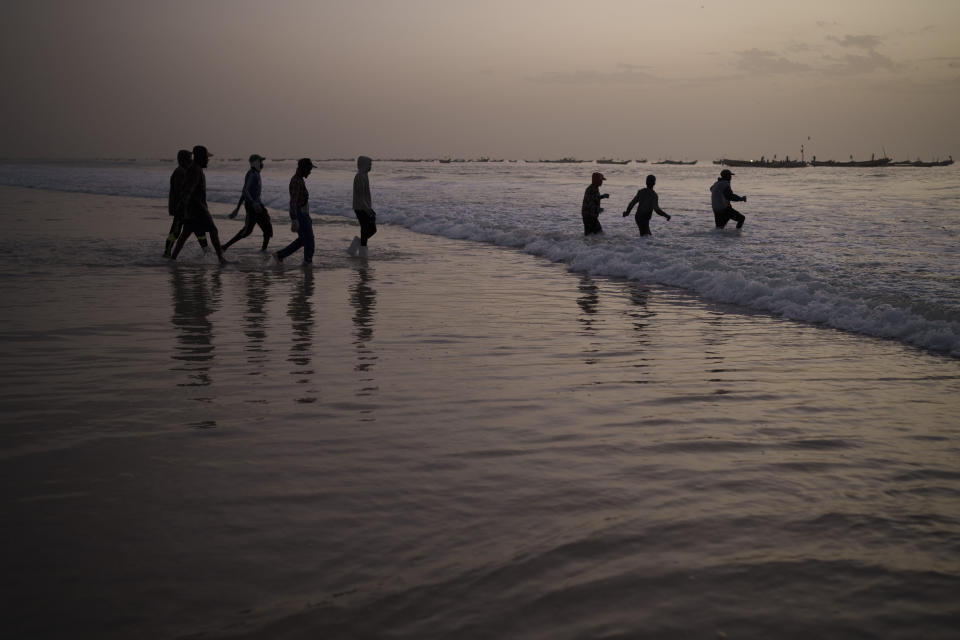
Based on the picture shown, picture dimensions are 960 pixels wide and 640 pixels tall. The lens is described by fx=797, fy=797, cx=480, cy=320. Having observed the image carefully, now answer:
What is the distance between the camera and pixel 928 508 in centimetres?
365

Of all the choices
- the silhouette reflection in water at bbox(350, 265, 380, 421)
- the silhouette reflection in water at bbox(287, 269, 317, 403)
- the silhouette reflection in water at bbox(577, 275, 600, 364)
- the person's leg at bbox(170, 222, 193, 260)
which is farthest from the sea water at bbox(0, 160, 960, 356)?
the person's leg at bbox(170, 222, 193, 260)

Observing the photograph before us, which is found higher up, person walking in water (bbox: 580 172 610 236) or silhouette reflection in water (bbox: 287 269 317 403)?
person walking in water (bbox: 580 172 610 236)

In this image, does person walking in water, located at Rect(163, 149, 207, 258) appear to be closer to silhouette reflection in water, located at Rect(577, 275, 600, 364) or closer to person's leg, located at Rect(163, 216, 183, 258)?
person's leg, located at Rect(163, 216, 183, 258)

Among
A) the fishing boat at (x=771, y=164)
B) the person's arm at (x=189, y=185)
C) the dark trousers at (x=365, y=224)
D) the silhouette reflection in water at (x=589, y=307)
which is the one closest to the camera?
the silhouette reflection in water at (x=589, y=307)

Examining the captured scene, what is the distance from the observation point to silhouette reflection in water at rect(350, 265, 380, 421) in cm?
569

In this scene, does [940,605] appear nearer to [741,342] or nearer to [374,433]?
[374,433]

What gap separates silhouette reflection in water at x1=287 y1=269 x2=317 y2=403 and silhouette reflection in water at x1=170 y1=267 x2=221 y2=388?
2.20ft

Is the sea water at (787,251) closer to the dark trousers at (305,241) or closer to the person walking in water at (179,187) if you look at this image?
the dark trousers at (305,241)

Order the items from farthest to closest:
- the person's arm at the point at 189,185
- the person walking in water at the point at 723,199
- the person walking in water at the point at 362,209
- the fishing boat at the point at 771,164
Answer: the fishing boat at the point at 771,164
the person walking in water at the point at 723,199
the person walking in water at the point at 362,209
the person's arm at the point at 189,185

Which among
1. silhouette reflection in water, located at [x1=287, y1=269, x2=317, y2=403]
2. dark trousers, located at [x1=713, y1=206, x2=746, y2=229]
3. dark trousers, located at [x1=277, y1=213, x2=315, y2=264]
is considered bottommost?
silhouette reflection in water, located at [x1=287, y1=269, x2=317, y2=403]

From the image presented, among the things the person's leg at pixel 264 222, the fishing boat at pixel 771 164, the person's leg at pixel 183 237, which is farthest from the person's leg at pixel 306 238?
the fishing boat at pixel 771 164

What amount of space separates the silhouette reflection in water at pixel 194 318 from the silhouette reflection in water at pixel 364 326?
1138mm

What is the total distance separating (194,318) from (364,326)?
1.84 m

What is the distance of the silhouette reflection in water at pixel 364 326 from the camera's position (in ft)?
18.7
